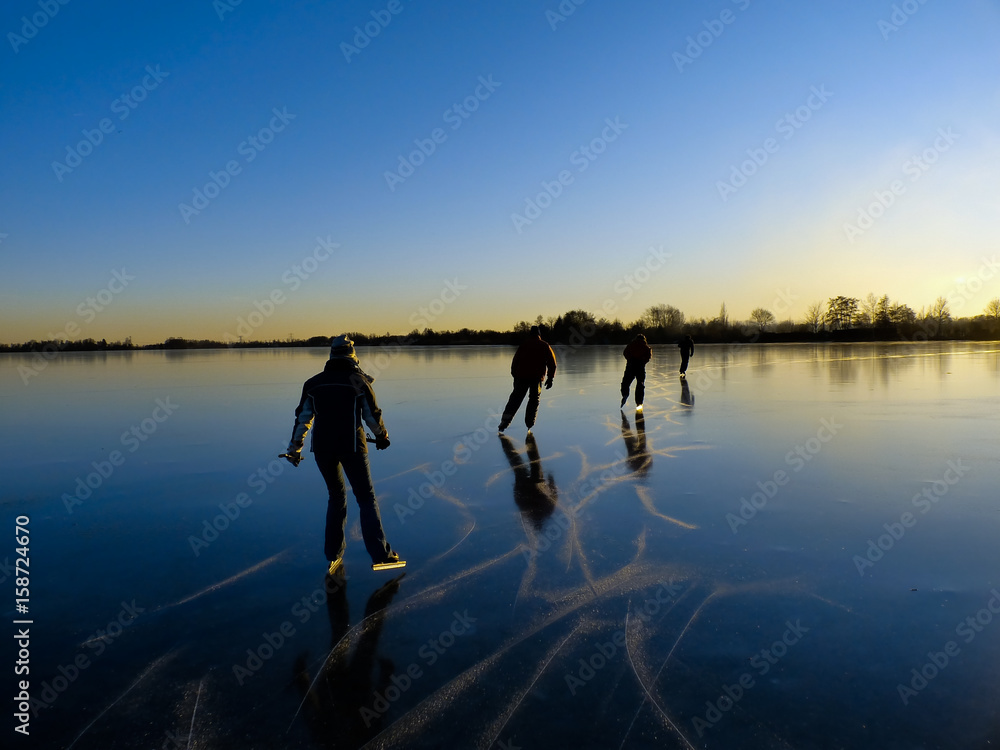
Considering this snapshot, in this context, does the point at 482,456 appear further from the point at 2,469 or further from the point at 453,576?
the point at 2,469

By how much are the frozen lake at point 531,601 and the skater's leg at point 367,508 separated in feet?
0.63

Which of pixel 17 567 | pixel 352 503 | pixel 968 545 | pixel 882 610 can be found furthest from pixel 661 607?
pixel 17 567

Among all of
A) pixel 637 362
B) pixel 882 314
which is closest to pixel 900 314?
pixel 882 314

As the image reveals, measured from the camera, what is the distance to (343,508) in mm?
4332

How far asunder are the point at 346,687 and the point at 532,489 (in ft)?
12.7

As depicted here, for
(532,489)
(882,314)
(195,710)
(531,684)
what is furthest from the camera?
(882,314)

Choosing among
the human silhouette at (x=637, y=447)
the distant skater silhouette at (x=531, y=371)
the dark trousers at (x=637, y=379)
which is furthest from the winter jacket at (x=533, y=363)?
the dark trousers at (x=637, y=379)

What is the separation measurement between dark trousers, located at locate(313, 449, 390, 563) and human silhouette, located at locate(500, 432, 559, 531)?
150 cm

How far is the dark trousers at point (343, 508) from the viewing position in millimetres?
4289

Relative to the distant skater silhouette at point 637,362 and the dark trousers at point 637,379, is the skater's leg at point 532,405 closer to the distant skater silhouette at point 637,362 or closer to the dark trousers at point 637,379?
the dark trousers at point 637,379

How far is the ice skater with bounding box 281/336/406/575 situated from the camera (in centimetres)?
425

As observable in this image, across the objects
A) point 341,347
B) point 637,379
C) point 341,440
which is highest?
point 341,347

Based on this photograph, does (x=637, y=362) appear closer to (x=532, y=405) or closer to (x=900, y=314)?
(x=532, y=405)

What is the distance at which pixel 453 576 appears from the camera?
4.15 meters
